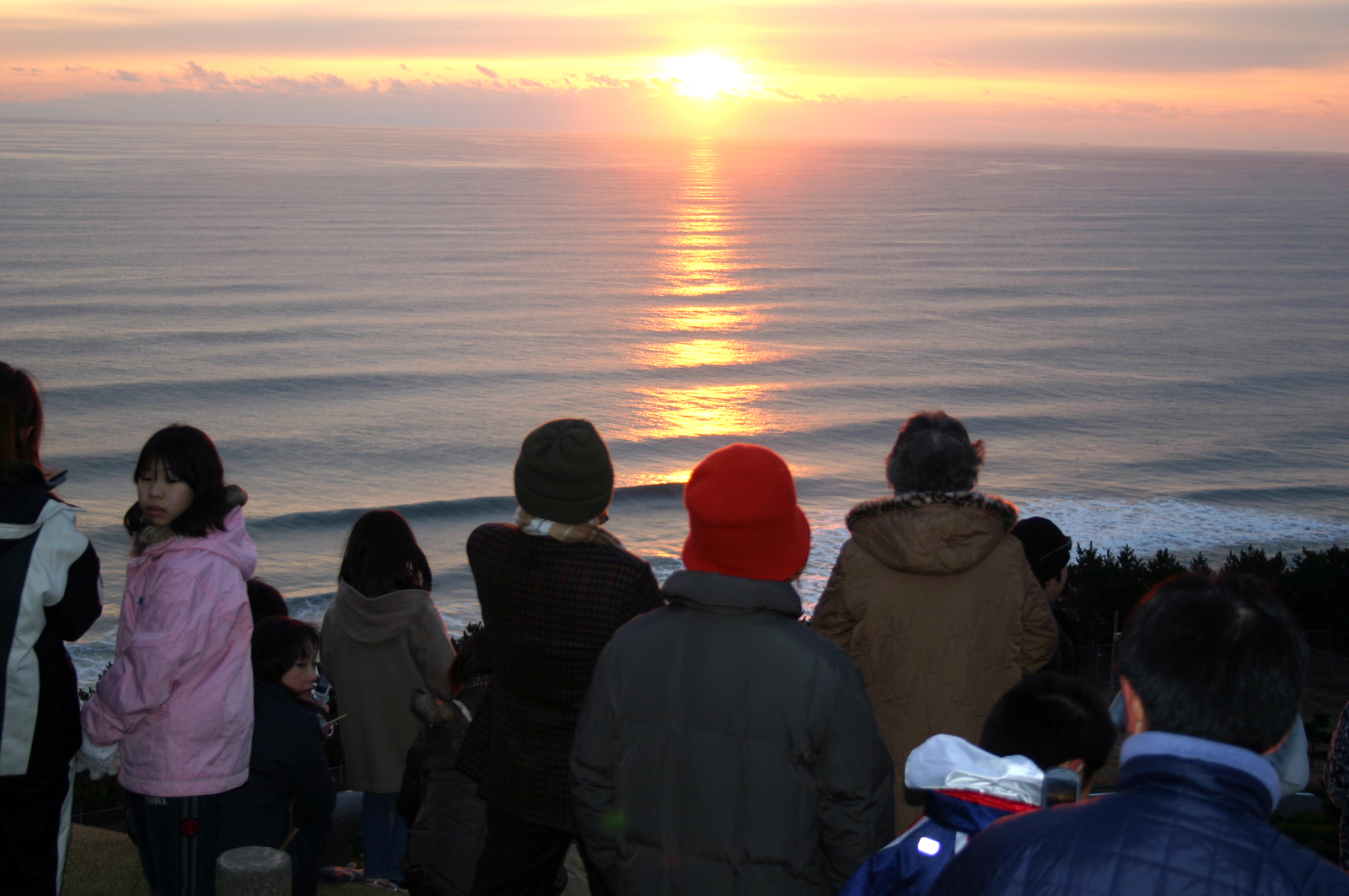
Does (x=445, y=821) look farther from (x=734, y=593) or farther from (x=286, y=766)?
(x=734, y=593)

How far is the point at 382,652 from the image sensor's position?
4.78 meters

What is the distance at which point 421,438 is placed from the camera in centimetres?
3164

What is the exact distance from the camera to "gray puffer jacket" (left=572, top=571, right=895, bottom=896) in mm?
2592

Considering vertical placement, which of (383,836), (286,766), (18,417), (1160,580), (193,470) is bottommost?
(1160,580)

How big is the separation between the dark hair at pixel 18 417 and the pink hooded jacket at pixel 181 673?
1.62ft

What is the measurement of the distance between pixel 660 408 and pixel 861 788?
1348 inches

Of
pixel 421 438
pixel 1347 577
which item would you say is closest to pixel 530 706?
pixel 1347 577

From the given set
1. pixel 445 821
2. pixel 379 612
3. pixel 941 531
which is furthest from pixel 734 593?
pixel 379 612

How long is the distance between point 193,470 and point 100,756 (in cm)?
95

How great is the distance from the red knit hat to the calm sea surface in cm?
1708

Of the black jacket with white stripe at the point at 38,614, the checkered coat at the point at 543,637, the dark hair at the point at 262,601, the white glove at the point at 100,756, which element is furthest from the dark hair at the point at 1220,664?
the dark hair at the point at 262,601

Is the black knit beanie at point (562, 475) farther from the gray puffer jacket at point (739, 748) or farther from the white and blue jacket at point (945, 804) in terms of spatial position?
the white and blue jacket at point (945, 804)

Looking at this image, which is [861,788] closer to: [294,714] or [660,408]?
[294,714]

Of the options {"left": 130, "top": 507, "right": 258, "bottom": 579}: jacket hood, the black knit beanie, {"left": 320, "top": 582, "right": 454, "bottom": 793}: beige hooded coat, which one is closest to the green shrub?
{"left": 320, "top": 582, "right": 454, "bottom": 793}: beige hooded coat
